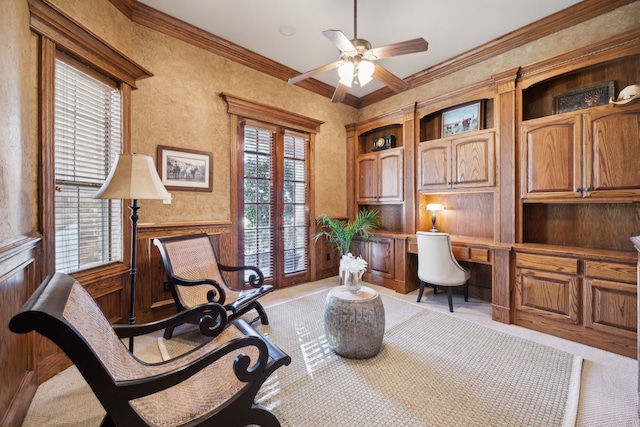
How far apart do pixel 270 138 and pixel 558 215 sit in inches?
147

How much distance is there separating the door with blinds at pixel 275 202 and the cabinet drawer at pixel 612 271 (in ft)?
10.9

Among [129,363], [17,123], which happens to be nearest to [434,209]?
[129,363]

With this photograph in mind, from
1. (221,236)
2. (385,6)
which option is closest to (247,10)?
(385,6)

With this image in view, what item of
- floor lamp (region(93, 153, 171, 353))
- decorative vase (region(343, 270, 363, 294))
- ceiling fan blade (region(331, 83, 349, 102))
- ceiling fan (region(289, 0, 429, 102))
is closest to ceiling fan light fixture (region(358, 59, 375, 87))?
ceiling fan (region(289, 0, 429, 102))

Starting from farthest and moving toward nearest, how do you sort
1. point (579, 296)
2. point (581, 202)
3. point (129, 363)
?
point (581, 202), point (579, 296), point (129, 363)

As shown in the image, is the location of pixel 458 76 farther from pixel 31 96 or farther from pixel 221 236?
pixel 31 96

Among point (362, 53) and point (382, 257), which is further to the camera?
point (382, 257)

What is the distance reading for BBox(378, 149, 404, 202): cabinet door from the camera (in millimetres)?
4273

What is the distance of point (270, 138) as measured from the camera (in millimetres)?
4012

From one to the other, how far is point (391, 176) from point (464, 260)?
1.67 m

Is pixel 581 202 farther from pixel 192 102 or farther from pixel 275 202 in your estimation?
pixel 192 102

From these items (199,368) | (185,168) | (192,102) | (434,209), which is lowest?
(199,368)

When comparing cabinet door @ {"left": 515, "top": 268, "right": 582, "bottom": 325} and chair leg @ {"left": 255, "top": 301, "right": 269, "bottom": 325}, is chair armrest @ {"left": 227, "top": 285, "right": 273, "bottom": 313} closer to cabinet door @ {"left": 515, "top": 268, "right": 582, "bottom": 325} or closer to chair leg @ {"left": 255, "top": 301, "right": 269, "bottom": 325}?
chair leg @ {"left": 255, "top": 301, "right": 269, "bottom": 325}

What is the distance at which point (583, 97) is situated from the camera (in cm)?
288
